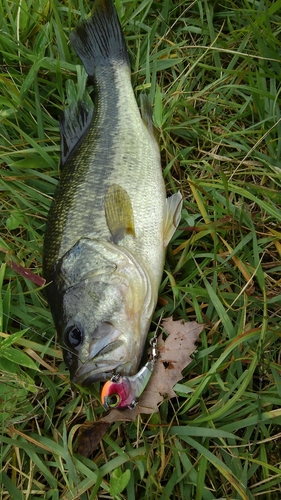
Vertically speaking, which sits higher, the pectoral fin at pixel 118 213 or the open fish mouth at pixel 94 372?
Result: the pectoral fin at pixel 118 213

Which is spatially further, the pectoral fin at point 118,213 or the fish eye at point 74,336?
the pectoral fin at point 118,213

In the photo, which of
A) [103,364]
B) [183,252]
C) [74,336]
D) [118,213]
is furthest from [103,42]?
[103,364]

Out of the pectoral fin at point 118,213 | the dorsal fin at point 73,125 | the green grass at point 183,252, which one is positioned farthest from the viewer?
the dorsal fin at point 73,125

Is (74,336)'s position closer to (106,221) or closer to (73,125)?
(106,221)

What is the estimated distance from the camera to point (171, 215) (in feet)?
9.46

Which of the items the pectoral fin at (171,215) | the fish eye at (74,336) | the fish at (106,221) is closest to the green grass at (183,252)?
the pectoral fin at (171,215)

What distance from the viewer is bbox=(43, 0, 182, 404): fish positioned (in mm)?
2477

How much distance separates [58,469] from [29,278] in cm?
120

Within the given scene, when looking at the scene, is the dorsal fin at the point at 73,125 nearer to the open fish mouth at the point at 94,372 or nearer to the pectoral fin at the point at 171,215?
the pectoral fin at the point at 171,215

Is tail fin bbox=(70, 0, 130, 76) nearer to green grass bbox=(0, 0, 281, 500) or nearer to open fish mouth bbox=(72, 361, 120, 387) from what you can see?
green grass bbox=(0, 0, 281, 500)

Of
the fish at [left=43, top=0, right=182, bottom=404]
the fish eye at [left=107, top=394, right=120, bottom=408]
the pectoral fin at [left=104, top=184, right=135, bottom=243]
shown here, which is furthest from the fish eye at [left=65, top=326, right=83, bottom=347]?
the pectoral fin at [left=104, top=184, right=135, bottom=243]

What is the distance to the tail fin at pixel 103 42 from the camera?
3.24 metres

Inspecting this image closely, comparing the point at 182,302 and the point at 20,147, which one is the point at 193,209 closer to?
the point at 182,302

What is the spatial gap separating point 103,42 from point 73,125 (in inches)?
27.7
